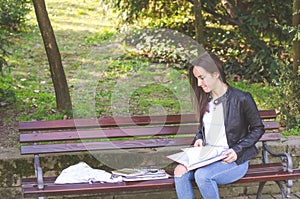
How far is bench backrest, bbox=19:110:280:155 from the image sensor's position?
173 inches

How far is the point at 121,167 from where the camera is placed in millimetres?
4797

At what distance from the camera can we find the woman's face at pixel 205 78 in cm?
419

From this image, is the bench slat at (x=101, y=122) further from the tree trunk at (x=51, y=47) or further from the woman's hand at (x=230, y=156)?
the tree trunk at (x=51, y=47)

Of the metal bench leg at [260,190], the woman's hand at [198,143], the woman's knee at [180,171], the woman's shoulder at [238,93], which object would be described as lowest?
the metal bench leg at [260,190]

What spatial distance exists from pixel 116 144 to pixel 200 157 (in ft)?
2.52

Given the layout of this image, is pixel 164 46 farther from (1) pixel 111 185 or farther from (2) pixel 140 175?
(1) pixel 111 185

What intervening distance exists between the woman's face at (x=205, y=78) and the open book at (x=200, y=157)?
Result: 1.49 feet

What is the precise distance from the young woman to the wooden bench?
5.0 inches

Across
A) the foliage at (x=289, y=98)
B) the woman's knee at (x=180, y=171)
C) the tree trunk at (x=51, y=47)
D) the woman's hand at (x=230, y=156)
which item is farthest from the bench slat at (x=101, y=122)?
the foliage at (x=289, y=98)

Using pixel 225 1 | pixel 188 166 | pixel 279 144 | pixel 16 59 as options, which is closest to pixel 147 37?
→ pixel 225 1

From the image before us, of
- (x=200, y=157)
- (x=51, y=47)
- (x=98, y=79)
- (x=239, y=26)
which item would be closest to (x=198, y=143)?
(x=200, y=157)

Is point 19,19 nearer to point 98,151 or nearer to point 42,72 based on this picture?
point 42,72

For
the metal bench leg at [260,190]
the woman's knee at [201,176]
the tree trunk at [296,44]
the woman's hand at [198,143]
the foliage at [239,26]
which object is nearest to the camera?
the woman's knee at [201,176]

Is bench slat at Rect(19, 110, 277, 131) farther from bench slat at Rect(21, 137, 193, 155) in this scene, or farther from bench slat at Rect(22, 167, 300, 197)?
bench slat at Rect(22, 167, 300, 197)
